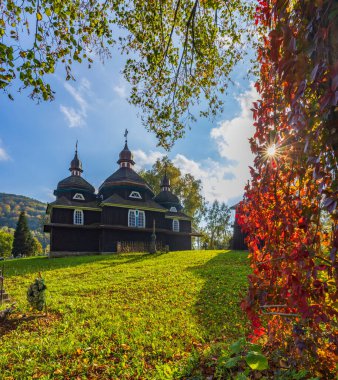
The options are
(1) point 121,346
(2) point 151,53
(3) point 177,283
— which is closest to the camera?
(1) point 121,346

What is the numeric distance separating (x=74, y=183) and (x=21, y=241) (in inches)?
1061

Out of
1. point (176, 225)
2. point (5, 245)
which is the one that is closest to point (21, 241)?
point (5, 245)

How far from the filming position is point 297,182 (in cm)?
296

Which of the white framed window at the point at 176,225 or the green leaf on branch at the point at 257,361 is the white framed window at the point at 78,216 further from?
the green leaf on branch at the point at 257,361

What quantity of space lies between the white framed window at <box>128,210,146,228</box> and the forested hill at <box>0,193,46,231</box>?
14832cm

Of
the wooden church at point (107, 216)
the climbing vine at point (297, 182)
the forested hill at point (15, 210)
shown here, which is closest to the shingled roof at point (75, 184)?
the wooden church at point (107, 216)

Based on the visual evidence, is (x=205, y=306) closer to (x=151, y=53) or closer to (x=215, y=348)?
(x=215, y=348)

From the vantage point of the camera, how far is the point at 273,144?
278 centimetres

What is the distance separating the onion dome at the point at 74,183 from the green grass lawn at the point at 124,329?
18.3 metres

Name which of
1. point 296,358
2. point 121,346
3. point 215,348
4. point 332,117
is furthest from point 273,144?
point 121,346

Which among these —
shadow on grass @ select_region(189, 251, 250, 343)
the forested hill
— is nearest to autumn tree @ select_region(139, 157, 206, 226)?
shadow on grass @ select_region(189, 251, 250, 343)

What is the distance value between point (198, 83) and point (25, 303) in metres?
8.74

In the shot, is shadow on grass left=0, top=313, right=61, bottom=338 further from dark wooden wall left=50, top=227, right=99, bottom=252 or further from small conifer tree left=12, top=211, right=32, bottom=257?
small conifer tree left=12, top=211, right=32, bottom=257

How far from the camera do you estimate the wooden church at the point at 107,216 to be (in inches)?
1075
